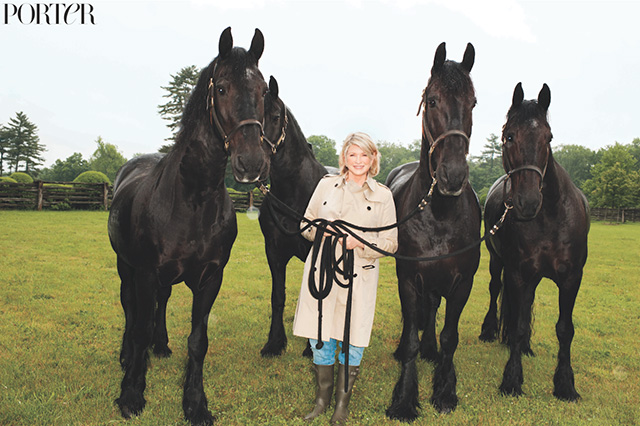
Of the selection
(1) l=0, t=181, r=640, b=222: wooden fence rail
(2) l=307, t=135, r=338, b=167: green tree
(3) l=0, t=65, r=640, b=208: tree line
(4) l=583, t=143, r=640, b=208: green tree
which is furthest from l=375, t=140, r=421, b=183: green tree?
(1) l=0, t=181, r=640, b=222: wooden fence rail

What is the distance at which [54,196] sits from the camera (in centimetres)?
2147

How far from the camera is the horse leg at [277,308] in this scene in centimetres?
448

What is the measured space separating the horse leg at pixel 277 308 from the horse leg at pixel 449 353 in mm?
1721

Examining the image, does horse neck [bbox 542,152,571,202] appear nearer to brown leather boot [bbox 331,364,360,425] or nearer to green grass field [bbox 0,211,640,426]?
green grass field [bbox 0,211,640,426]

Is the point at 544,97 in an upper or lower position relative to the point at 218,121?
upper

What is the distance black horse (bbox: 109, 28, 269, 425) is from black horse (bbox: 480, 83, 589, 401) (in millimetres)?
1970

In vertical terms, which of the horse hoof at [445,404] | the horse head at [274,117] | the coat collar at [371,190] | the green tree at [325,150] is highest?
the green tree at [325,150]

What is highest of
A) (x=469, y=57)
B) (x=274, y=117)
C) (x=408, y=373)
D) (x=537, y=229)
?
(x=469, y=57)

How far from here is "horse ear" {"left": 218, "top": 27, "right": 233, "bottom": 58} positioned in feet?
9.12

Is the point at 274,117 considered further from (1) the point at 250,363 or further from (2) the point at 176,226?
(1) the point at 250,363

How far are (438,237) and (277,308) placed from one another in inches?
82.8

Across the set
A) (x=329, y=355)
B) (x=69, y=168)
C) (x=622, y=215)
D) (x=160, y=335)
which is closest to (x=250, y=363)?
(x=160, y=335)

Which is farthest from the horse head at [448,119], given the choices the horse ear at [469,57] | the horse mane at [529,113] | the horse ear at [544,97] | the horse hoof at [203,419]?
the horse hoof at [203,419]

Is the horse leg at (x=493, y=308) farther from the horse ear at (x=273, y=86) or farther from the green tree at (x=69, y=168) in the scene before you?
the green tree at (x=69, y=168)
